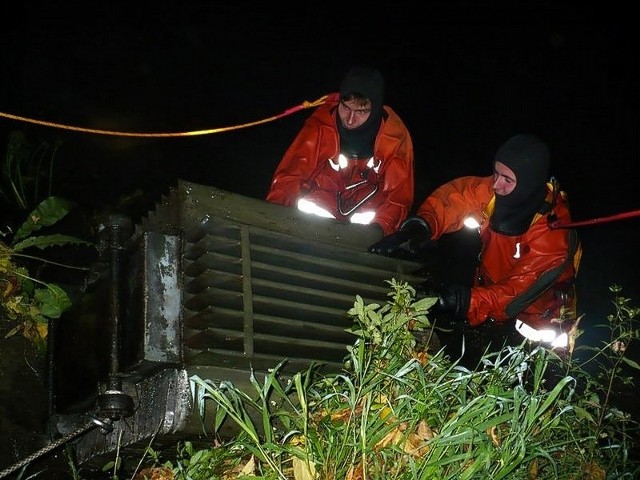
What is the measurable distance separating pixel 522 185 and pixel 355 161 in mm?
1352

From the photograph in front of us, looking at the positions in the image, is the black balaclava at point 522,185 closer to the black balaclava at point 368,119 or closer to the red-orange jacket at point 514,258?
the red-orange jacket at point 514,258

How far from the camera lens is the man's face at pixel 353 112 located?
16.3 feet

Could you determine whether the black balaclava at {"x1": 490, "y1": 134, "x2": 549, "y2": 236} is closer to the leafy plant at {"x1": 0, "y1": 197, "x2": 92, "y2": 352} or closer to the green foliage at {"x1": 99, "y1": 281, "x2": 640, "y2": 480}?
the green foliage at {"x1": 99, "y1": 281, "x2": 640, "y2": 480}

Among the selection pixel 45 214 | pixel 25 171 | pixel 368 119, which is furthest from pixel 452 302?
pixel 25 171

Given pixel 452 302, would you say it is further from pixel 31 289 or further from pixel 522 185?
pixel 31 289

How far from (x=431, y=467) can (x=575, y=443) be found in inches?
36.8

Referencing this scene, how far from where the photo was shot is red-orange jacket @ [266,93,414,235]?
16.3ft

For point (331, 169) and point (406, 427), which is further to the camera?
point (331, 169)

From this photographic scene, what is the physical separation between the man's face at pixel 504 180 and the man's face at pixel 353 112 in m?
1.19

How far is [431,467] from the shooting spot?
2.37m

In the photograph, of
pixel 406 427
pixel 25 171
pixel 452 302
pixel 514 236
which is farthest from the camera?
pixel 25 171

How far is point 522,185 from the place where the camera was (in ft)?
16.7

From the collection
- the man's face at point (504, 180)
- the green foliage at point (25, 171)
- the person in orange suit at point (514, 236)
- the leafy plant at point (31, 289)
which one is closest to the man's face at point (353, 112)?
the person in orange suit at point (514, 236)

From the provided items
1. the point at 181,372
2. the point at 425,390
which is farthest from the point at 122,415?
the point at 425,390
